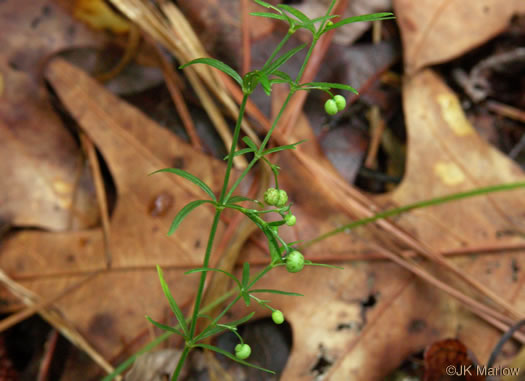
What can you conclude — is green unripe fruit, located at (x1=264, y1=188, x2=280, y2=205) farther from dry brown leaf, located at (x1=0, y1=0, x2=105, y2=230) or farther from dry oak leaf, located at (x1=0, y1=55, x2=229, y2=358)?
dry brown leaf, located at (x1=0, y1=0, x2=105, y2=230)

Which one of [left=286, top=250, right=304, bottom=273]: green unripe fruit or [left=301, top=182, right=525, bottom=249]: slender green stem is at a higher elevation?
[left=286, top=250, right=304, bottom=273]: green unripe fruit

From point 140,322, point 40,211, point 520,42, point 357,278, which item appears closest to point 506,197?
point 357,278

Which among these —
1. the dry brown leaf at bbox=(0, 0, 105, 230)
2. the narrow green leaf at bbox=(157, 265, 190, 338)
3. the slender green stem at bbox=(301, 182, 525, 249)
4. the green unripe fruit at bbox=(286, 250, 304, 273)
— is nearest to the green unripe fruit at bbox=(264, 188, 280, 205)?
the green unripe fruit at bbox=(286, 250, 304, 273)

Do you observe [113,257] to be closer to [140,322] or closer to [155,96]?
[140,322]

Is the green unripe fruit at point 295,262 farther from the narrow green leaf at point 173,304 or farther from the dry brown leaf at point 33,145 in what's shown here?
the dry brown leaf at point 33,145

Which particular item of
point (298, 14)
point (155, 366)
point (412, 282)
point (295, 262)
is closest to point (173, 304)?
point (295, 262)
